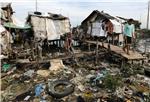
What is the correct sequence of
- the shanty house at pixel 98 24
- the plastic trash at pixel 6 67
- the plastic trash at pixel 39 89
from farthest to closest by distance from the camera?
the shanty house at pixel 98 24 < the plastic trash at pixel 6 67 < the plastic trash at pixel 39 89

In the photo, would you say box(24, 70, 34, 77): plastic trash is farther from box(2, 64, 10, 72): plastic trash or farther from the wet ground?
box(2, 64, 10, 72): plastic trash

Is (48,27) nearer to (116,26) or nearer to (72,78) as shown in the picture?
(116,26)

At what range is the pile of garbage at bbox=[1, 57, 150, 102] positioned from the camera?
934 centimetres

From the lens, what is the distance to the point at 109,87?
9.76m

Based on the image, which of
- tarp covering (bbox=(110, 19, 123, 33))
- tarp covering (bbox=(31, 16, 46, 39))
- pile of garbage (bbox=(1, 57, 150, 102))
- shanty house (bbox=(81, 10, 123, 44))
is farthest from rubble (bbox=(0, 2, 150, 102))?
shanty house (bbox=(81, 10, 123, 44))

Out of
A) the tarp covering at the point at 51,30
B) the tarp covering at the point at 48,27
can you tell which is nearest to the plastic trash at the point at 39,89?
the tarp covering at the point at 48,27

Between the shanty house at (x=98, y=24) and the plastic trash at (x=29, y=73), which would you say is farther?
the shanty house at (x=98, y=24)

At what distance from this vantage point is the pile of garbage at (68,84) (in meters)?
9.34

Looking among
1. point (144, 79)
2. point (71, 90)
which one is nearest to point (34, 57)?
point (71, 90)

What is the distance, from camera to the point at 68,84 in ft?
33.1

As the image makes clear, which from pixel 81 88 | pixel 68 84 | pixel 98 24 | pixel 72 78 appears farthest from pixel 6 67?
pixel 98 24

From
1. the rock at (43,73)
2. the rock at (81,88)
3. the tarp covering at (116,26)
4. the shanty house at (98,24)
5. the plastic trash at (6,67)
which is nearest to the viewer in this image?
the rock at (81,88)

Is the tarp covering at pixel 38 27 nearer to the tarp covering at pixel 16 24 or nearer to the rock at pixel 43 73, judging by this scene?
the tarp covering at pixel 16 24

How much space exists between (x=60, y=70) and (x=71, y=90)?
92.0 inches
